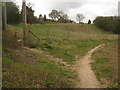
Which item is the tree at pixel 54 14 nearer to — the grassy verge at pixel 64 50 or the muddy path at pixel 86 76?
the grassy verge at pixel 64 50

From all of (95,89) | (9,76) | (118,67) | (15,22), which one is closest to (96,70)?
(118,67)

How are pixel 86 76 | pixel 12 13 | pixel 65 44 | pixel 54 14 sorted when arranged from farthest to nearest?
pixel 54 14 → pixel 12 13 → pixel 65 44 → pixel 86 76

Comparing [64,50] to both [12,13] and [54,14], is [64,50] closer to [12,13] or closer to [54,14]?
[12,13]

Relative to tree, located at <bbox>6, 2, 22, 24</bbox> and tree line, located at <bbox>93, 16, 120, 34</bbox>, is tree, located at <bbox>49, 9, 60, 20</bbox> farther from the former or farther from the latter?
tree, located at <bbox>6, 2, 22, 24</bbox>

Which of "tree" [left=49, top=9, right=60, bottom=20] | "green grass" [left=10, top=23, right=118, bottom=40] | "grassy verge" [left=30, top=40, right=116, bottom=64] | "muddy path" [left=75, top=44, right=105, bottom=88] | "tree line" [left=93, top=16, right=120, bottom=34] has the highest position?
"tree" [left=49, top=9, right=60, bottom=20]

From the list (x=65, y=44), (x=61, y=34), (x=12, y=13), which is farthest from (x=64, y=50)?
(x=12, y=13)

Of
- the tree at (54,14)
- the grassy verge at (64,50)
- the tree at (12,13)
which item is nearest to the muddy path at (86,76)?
the grassy verge at (64,50)

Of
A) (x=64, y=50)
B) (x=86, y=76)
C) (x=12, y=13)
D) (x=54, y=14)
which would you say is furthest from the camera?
(x=54, y=14)

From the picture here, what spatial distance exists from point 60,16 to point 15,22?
44.3 meters

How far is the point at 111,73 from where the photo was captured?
357 inches

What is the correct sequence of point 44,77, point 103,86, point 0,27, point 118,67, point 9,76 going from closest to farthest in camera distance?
1. point 9,76
2. point 44,77
3. point 103,86
4. point 118,67
5. point 0,27

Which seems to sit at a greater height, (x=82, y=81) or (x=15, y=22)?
(x=15, y=22)

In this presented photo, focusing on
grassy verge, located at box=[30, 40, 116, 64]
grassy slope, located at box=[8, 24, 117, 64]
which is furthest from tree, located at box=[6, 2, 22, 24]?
grassy verge, located at box=[30, 40, 116, 64]

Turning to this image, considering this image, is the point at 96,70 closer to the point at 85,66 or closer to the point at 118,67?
the point at 85,66
